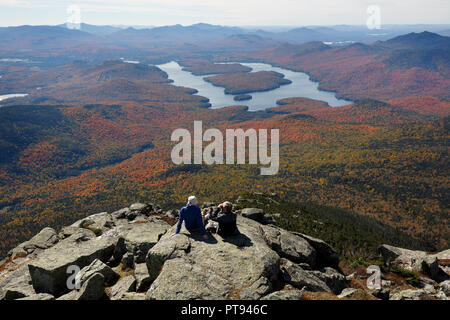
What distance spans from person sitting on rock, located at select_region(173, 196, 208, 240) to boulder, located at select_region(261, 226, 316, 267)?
515cm

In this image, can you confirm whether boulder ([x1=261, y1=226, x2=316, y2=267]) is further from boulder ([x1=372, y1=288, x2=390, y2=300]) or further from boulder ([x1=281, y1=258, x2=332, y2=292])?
boulder ([x1=372, y1=288, x2=390, y2=300])

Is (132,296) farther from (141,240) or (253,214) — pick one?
(253,214)

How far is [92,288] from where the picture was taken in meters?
13.4

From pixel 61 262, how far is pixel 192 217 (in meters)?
7.97

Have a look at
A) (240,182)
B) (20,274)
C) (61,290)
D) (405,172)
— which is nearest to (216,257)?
(61,290)

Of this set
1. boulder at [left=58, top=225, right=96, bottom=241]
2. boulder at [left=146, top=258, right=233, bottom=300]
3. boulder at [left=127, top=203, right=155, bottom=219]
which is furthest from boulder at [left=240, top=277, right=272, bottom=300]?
boulder at [left=127, top=203, right=155, bottom=219]

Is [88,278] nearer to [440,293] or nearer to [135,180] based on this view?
[440,293]

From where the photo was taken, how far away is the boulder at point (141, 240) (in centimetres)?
1703

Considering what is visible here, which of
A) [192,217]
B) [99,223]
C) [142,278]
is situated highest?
[192,217]

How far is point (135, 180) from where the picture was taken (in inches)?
5600

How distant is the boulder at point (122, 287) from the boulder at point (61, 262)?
3247 millimetres

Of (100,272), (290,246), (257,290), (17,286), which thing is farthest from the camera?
(290,246)

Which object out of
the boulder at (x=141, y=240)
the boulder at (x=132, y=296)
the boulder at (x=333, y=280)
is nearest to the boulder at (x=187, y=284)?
the boulder at (x=132, y=296)

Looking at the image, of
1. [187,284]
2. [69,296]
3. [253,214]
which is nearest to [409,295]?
[253,214]
